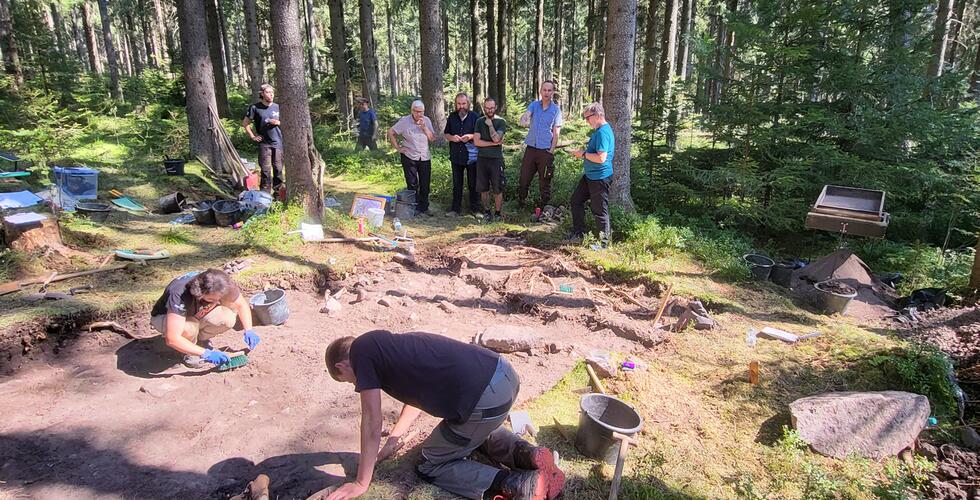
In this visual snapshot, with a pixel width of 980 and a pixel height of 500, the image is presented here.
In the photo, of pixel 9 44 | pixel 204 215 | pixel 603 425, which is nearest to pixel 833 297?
pixel 603 425

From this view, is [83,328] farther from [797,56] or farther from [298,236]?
[797,56]

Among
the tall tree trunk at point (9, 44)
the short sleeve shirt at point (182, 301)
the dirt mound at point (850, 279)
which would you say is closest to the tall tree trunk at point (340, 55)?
the tall tree trunk at point (9, 44)

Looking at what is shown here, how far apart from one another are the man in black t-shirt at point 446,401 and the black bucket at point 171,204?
7.05 meters

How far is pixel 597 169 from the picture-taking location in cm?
669

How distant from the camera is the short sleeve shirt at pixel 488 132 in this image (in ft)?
25.8

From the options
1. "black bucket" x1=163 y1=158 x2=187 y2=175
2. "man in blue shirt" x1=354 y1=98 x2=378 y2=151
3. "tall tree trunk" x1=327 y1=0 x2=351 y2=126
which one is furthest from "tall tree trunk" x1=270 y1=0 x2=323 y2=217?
"tall tree trunk" x1=327 y1=0 x2=351 y2=126

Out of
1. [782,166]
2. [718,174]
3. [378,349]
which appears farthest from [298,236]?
[782,166]

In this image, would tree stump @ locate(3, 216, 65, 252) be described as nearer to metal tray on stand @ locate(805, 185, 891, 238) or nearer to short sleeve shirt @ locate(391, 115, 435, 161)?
short sleeve shirt @ locate(391, 115, 435, 161)

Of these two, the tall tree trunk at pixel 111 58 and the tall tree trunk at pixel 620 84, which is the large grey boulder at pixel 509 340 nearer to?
the tall tree trunk at pixel 620 84

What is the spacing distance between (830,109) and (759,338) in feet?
17.9

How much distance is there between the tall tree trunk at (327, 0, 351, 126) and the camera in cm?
1469

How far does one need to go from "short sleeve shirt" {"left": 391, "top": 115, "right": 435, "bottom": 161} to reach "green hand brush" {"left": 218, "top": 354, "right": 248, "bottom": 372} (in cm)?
468

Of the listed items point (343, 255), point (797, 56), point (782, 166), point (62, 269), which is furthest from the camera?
point (782, 166)

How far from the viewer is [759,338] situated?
4.91 meters
